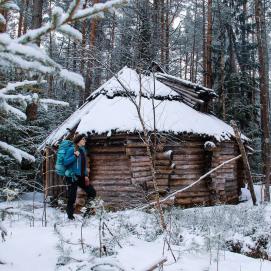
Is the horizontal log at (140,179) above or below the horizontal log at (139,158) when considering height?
below

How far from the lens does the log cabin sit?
12312 mm

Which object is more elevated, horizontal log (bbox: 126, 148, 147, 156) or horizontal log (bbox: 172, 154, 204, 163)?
horizontal log (bbox: 126, 148, 147, 156)

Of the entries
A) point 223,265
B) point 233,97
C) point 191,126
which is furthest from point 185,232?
point 233,97

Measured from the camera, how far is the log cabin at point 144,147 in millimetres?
12312

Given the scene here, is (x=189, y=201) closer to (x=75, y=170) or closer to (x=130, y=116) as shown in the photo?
(x=130, y=116)

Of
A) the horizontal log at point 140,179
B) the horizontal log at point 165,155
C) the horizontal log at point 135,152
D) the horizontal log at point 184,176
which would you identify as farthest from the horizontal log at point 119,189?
the horizontal log at point 184,176

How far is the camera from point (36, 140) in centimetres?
1659

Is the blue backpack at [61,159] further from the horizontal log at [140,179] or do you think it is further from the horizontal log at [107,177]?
the horizontal log at [107,177]

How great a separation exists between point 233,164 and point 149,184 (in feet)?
14.1

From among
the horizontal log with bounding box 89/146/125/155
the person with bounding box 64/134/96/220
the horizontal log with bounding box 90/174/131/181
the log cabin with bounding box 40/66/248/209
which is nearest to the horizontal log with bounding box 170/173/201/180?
the log cabin with bounding box 40/66/248/209

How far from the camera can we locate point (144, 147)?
12414 millimetres

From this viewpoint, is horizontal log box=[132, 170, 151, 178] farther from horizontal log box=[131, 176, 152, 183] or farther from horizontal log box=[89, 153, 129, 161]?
horizontal log box=[89, 153, 129, 161]

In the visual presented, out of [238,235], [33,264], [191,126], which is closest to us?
[33,264]

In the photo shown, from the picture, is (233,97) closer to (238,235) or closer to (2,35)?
(238,235)
